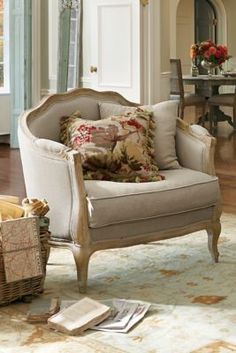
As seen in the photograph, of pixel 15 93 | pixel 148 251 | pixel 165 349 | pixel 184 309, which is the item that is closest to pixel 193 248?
pixel 148 251

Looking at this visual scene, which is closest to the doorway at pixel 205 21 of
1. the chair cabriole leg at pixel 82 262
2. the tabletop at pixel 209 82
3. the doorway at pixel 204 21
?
the doorway at pixel 204 21

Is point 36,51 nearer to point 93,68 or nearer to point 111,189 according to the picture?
point 93,68

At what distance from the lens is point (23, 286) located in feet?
10.5

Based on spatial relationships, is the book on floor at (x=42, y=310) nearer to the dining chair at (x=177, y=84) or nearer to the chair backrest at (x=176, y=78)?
the dining chair at (x=177, y=84)

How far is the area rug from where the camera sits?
273 cm

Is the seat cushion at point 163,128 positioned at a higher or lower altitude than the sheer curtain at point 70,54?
lower

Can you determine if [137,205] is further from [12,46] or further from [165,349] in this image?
[12,46]

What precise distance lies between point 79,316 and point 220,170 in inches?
158

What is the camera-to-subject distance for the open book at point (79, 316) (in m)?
2.85

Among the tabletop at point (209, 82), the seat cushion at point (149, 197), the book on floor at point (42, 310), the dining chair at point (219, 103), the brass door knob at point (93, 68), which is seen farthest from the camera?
the tabletop at point (209, 82)

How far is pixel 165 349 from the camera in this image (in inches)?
106

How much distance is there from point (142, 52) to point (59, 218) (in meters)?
3.95

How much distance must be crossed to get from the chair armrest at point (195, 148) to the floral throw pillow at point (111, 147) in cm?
26

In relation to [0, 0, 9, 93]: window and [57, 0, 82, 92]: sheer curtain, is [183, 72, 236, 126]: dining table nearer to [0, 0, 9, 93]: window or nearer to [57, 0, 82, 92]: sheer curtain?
[57, 0, 82, 92]: sheer curtain
